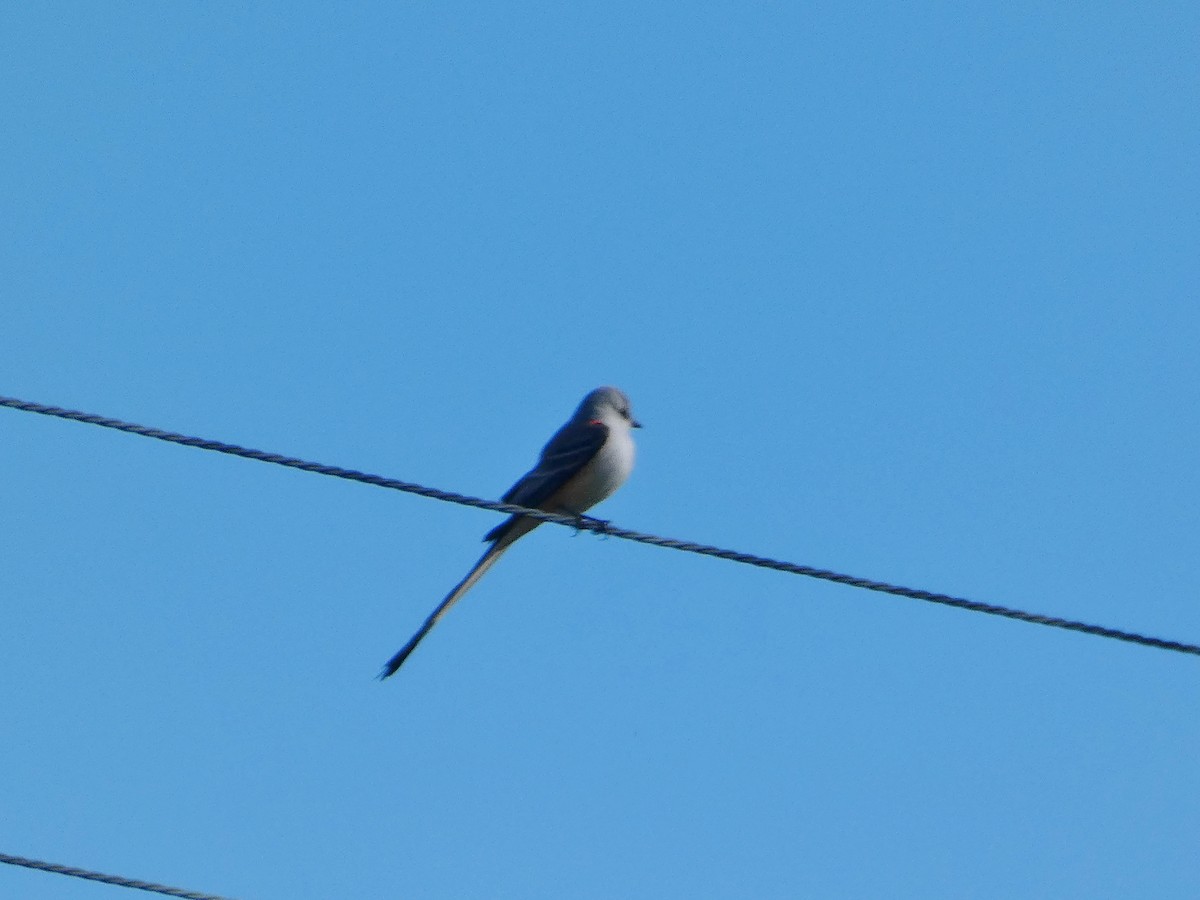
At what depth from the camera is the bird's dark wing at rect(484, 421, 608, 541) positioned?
8.72 meters

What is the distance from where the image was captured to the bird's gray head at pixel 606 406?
9336 mm

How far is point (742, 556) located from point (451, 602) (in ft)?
8.66

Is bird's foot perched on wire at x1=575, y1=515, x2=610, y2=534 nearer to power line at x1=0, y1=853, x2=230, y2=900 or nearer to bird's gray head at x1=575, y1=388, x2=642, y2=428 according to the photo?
bird's gray head at x1=575, y1=388, x2=642, y2=428

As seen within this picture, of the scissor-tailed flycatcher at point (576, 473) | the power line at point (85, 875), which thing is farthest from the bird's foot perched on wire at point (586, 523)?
the power line at point (85, 875)

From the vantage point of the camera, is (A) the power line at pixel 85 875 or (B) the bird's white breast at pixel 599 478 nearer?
(A) the power line at pixel 85 875

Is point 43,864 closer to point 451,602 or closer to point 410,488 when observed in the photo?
point 410,488

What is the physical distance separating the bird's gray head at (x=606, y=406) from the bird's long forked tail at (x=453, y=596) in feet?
4.16

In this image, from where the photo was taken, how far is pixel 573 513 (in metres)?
8.78

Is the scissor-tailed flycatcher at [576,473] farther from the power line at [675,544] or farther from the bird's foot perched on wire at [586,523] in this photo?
the power line at [675,544]

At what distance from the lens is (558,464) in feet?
28.9

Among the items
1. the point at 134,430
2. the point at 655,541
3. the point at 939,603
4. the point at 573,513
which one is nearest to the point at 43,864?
the point at 134,430

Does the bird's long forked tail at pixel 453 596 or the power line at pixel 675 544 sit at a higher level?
the power line at pixel 675 544

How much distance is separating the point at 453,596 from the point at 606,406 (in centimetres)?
192

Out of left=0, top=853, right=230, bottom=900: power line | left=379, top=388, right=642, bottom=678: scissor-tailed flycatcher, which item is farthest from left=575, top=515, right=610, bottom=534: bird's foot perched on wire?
left=0, top=853, right=230, bottom=900: power line
